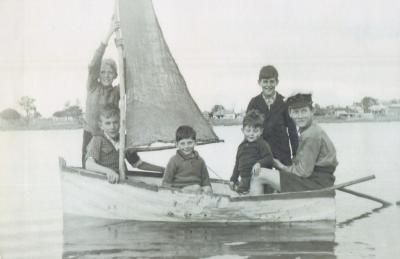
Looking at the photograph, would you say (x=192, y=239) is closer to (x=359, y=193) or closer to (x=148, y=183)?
(x=148, y=183)

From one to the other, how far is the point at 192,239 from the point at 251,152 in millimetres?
491

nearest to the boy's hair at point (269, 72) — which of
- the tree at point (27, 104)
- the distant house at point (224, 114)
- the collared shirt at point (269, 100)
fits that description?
the collared shirt at point (269, 100)

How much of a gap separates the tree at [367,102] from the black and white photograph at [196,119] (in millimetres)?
11

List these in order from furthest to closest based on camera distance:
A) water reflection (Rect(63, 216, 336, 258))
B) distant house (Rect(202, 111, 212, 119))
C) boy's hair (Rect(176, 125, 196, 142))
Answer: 1. distant house (Rect(202, 111, 212, 119))
2. boy's hair (Rect(176, 125, 196, 142))
3. water reflection (Rect(63, 216, 336, 258))

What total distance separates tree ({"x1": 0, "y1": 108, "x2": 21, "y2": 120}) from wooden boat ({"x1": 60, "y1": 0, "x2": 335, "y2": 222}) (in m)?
0.32

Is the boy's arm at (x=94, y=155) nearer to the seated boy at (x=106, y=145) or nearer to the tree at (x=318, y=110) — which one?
the seated boy at (x=106, y=145)

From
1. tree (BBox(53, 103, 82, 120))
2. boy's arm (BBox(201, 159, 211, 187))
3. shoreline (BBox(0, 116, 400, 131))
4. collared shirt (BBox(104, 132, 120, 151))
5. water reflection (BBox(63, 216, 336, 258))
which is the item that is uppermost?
tree (BBox(53, 103, 82, 120))

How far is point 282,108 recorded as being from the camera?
301 cm

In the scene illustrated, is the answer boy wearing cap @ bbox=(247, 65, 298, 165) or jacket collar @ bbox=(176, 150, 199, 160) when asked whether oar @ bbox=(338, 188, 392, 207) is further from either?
jacket collar @ bbox=(176, 150, 199, 160)

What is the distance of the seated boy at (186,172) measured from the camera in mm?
2910

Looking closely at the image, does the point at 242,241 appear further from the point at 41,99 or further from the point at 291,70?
the point at 41,99

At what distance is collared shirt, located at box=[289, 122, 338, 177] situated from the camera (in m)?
2.89

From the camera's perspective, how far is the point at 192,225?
9.62ft

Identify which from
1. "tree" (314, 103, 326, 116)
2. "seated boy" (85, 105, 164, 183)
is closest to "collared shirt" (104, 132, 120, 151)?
"seated boy" (85, 105, 164, 183)
